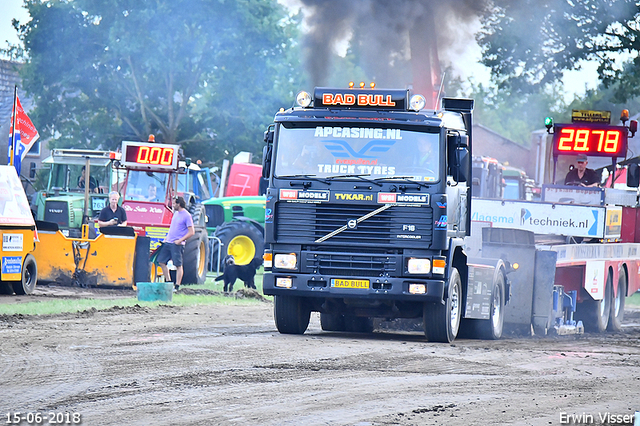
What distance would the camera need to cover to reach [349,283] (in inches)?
473

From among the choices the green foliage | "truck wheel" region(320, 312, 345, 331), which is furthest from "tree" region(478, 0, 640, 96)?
the green foliage

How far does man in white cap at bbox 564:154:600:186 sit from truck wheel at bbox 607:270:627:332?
178cm

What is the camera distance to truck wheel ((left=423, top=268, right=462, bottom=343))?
1238cm

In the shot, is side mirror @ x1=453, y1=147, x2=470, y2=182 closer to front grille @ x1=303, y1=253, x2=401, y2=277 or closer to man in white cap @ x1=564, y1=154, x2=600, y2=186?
front grille @ x1=303, y1=253, x2=401, y2=277

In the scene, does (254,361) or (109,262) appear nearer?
(254,361)

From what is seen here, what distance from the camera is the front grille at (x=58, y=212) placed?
22547 millimetres

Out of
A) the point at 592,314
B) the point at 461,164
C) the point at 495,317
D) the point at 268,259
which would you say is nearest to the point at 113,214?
the point at 268,259

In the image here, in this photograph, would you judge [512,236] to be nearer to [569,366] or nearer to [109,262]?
[569,366]

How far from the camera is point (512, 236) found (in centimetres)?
1481

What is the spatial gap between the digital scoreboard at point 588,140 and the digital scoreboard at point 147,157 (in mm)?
8381

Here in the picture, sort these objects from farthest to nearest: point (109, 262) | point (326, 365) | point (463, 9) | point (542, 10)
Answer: point (542, 10), point (463, 9), point (109, 262), point (326, 365)

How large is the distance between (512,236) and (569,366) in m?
4.29

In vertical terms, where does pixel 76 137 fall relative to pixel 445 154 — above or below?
above

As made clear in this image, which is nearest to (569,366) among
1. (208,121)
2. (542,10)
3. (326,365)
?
(326,365)
